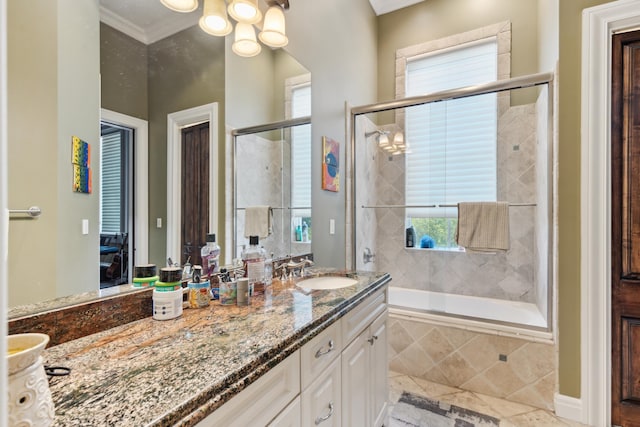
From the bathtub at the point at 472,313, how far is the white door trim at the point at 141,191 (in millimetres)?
1944

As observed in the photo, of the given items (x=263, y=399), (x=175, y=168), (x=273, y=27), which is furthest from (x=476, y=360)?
(x=273, y=27)

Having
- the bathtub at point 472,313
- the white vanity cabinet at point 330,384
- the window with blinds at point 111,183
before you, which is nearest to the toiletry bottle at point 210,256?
the window with blinds at point 111,183

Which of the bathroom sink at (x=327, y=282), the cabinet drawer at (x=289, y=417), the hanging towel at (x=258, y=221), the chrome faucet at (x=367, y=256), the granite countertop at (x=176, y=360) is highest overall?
the hanging towel at (x=258, y=221)

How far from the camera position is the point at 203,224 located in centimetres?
137

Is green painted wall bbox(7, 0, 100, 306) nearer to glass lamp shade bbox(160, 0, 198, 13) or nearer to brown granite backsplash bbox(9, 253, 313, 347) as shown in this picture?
brown granite backsplash bbox(9, 253, 313, 347)

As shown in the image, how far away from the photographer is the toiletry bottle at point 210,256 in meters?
1.33

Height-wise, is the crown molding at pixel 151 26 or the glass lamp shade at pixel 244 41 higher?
the glass lamp shade at pixel 244 41

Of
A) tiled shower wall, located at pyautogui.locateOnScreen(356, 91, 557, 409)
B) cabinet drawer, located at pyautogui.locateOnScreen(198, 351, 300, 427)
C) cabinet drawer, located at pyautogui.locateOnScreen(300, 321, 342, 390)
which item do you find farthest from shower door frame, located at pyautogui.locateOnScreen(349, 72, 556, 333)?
cabinet drawer, located at pyautogui.locateOnScreen(198, 351, 300, 427)

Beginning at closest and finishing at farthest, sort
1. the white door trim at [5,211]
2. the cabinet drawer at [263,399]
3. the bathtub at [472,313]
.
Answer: the white door trim at [5,211]
the cabinet drawer at [263,399]
the bathtub at [472,313]

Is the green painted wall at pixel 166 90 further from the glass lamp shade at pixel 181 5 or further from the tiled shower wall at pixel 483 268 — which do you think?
the tiled shower wall at pixel 483 268

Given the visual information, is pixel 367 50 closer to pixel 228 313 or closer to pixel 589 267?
pixel 589 267

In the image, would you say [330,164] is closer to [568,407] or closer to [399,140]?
[399,140]

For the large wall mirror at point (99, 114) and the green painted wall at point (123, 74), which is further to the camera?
the green painted wall at point (123, 74)

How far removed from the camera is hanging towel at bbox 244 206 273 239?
163 cm
